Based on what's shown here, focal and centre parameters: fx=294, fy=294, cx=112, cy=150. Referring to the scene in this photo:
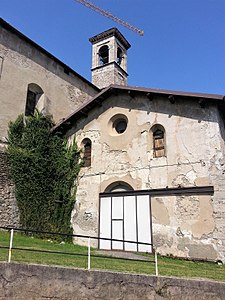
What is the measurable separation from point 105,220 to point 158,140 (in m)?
4.59

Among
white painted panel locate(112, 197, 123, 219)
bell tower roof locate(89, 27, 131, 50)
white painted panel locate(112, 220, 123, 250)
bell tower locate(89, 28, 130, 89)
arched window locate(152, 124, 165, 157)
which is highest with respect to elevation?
bell tower roof locate(89, 27, 131, 50)

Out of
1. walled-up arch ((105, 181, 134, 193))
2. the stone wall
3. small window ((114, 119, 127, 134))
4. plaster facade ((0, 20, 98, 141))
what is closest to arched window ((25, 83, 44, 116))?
plaster facade ((0, 20, 98, 141))

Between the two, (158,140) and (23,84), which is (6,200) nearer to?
(23,84)

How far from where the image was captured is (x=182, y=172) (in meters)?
12.7

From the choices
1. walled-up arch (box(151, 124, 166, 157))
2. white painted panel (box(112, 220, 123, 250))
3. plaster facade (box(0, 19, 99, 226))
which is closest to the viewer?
white painted panel (box(112, 220, 123, 250))

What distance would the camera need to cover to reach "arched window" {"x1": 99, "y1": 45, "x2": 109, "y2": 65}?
3588 centimetres

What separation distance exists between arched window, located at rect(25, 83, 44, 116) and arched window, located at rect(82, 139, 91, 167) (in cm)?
383

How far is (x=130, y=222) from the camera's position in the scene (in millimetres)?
13438

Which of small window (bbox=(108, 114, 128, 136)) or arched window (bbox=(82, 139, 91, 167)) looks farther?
Answer: arched window (bbox=(82, 139, 91, 167))

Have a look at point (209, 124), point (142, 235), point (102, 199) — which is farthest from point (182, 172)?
point (102, 199)

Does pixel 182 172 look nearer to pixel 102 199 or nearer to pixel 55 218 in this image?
pixel 102 199

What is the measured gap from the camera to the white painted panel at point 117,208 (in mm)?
13875

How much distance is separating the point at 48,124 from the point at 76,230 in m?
6.33

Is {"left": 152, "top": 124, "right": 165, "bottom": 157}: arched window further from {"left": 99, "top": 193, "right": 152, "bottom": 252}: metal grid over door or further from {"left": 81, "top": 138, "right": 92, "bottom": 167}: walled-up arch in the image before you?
{"left": 81, "top": 138, "right": 92, "bottom": 167}: walled-up arch
